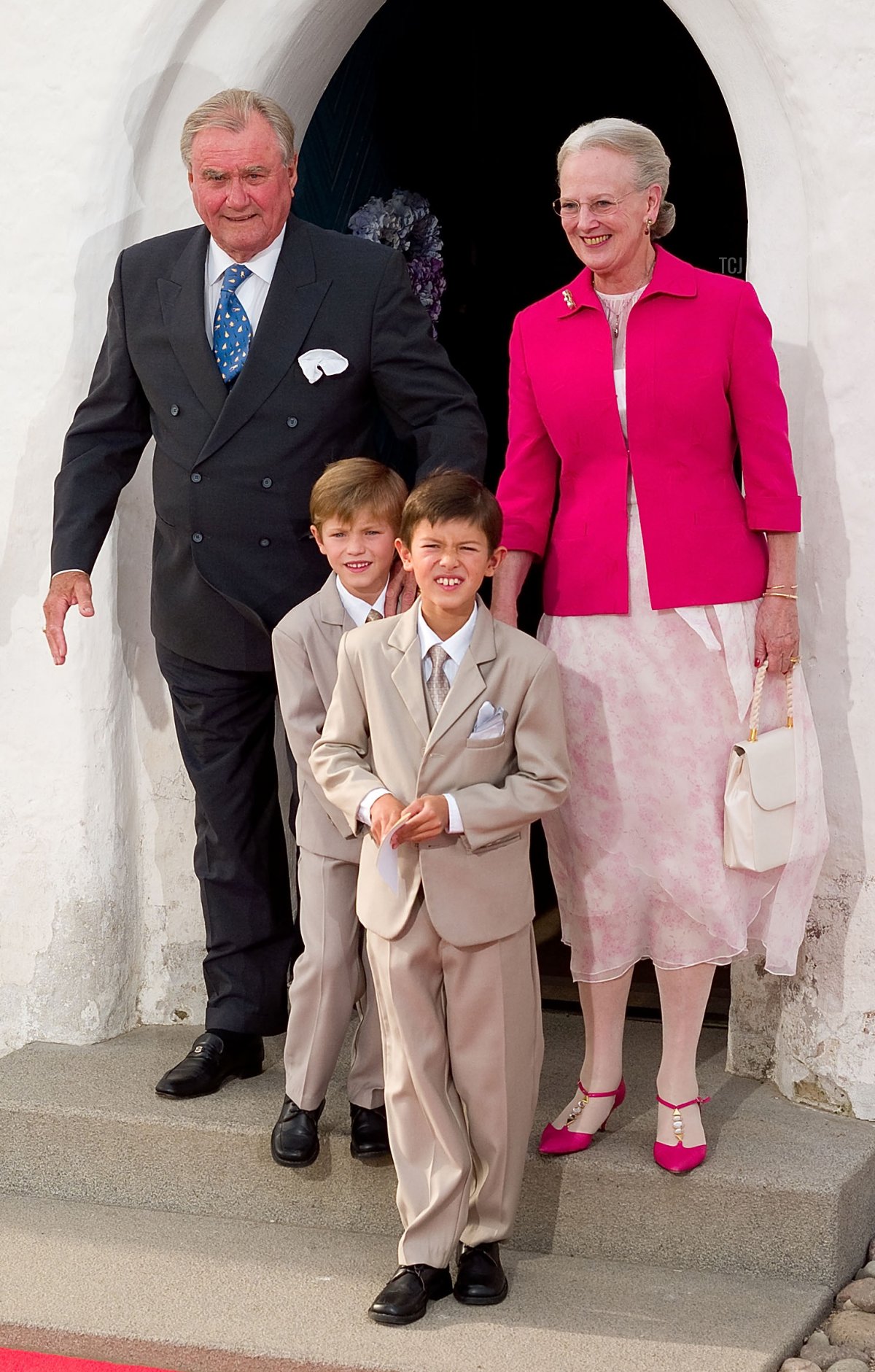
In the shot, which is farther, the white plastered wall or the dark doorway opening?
the dark doorway opening

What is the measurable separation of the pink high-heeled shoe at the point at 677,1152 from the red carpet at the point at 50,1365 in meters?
1.00

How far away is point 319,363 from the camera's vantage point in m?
3.25

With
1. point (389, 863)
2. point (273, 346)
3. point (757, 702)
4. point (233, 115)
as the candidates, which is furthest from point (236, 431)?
point (757, 702)

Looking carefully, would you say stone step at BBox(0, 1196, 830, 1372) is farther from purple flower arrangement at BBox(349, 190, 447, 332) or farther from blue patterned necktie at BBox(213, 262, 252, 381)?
purple flower arrangement at BBox(349, 190, 447, 332)

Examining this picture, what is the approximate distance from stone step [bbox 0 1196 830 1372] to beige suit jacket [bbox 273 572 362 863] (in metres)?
0.80

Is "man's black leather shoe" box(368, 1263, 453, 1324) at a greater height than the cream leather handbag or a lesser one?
lesser

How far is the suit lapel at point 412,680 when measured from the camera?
274 centimetres

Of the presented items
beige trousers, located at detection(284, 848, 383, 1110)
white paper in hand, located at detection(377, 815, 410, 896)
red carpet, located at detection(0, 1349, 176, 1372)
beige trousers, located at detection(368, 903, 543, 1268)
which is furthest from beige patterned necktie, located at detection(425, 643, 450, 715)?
red carpet, located at detection(0, 1349, 176, 1372)

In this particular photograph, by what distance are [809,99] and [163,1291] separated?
8.67 ft

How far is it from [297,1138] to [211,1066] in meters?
0.41

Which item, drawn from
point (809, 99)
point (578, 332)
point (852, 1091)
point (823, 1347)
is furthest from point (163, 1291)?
point (809, 99)

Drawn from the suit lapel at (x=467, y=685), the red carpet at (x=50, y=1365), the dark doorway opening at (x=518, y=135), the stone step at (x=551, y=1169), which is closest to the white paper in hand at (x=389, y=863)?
the suit lapel at (x=467, y=685)

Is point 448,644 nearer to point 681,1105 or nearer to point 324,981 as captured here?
point 324,981

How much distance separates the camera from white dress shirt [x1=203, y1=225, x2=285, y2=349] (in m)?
3.30
